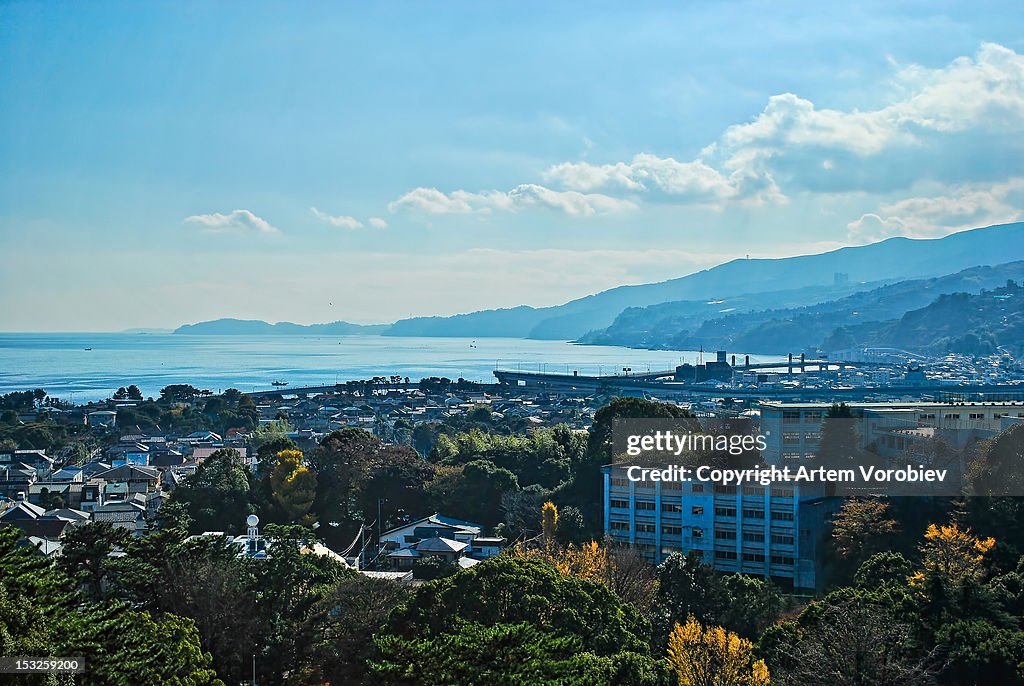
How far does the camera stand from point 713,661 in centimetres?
712

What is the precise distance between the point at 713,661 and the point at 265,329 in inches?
5924

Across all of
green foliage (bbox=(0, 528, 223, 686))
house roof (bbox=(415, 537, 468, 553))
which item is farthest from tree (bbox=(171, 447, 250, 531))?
green foliage (bbox=(0, 528, 223, 686))

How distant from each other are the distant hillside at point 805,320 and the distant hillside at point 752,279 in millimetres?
22156

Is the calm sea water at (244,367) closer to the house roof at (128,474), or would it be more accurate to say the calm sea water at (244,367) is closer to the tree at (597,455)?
the house roof at (128,474)

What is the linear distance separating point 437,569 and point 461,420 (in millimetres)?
18592

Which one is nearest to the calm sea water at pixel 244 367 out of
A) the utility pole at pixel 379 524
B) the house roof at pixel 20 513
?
the house roof at pixel 20 513

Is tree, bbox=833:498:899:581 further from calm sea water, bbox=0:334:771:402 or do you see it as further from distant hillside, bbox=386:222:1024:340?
distant hillside, bbox=386:222:1024:340

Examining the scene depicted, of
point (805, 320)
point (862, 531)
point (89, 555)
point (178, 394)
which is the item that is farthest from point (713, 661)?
point (805, 320)

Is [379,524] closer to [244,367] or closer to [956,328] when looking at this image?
[244,367]

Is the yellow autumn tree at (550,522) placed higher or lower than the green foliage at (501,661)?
lower

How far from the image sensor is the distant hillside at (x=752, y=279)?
5049 inches

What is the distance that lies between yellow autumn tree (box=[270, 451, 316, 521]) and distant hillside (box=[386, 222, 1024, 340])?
113 metres

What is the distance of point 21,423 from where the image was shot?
1112 inches

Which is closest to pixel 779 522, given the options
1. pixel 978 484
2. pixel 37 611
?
pixel 978 484
